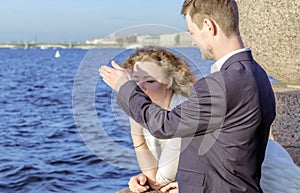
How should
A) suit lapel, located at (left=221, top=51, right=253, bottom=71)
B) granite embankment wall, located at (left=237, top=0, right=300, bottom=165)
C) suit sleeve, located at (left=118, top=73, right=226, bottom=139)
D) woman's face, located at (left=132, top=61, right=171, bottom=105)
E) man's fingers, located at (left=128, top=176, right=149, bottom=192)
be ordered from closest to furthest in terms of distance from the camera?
suit sleeve, located at (left=118, top=73, right=226, bottom=139)
suit lapel, located at (left=221, top=51, right=253, bottom=71)
woman's face, located at (left=132, top=61, right=171, bottom=105)
man's fingers, located at (left=128, top=176, right=149, bottom=192)
granite embankment wall, located at (left=237, top=0, right=300, bottom=165)

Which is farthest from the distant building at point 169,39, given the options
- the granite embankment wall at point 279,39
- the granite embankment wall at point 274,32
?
the granite embankment wall at point 274,32

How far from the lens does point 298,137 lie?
4.78 meters

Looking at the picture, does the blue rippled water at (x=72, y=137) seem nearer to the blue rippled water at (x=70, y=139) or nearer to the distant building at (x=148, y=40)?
the blue rippled water at (x=70, y=139)

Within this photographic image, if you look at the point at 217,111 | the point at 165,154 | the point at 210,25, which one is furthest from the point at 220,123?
the point at 165,154

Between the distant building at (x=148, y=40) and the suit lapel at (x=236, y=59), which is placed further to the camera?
the distant building at (x=148, y=40)

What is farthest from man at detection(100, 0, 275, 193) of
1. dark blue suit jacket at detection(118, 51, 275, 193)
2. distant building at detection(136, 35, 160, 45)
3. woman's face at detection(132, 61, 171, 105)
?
distant building at detection(136, 35, 160, 45)

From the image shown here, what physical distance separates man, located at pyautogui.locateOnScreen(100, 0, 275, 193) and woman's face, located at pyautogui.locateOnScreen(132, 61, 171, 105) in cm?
24

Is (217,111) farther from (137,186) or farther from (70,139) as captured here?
(70,139)

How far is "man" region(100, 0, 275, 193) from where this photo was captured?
258cm

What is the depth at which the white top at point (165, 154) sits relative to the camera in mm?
3490

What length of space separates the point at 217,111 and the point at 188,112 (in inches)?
5.0

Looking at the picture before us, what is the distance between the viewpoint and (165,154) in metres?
3.55

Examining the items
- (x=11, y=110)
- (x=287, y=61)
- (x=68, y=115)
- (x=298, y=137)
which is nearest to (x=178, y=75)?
(x=298, y=137)

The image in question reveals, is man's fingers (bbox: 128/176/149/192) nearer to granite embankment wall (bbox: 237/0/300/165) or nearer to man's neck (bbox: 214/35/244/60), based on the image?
man's neck (bbox: 214/35/244/60)
